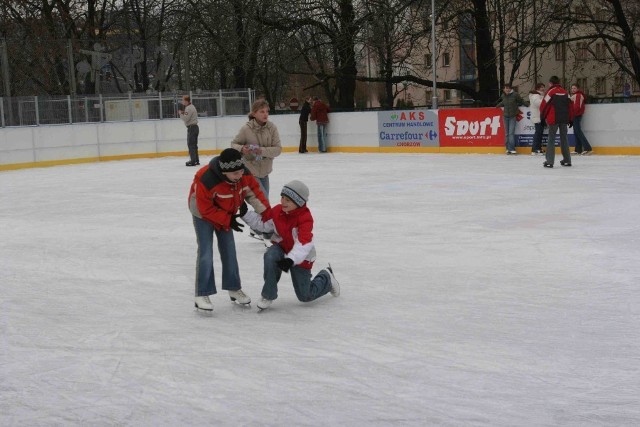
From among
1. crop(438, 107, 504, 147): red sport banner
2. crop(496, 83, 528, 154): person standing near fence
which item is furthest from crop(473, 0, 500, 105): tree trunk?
crop(496, 83, 528, 154): person standing near fence

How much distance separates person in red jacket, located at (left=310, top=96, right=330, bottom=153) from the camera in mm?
26016

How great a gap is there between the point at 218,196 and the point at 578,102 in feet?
50.5

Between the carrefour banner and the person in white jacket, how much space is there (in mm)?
3157

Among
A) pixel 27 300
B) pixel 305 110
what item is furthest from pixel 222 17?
pixel 27 300

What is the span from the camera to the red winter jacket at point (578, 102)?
20047 mm

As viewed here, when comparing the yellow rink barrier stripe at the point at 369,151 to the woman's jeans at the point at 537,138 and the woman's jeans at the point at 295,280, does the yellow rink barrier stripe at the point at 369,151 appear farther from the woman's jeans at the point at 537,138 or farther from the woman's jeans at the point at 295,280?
the woman's jeans at the point at 295,280

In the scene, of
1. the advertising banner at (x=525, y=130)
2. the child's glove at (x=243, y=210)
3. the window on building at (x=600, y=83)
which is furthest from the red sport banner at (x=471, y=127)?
the child's glove at (x=243, y=210)

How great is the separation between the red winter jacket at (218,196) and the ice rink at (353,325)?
2.31 feet

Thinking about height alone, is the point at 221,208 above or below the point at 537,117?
below

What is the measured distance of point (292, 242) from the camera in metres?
6.40

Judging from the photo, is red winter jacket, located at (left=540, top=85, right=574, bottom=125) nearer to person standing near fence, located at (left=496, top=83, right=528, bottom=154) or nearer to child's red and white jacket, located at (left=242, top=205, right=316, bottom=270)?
person standing near fence, located at (left=496, top=83, right=528, bottom=154)

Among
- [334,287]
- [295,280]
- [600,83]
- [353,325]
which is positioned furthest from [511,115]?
[600,83]

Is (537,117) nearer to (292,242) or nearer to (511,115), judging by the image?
(511,115)

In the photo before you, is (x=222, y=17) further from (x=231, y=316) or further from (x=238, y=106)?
(x=231, y=316)
